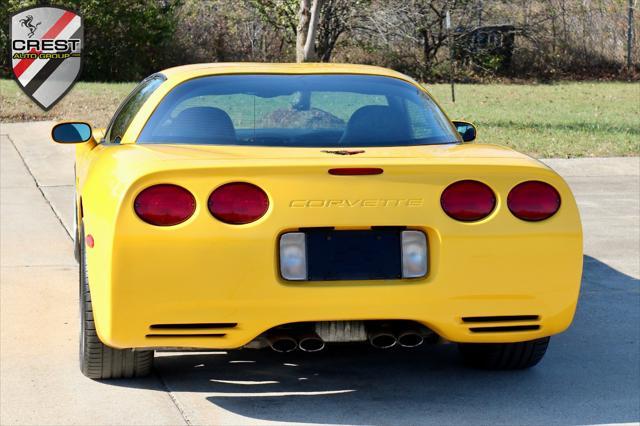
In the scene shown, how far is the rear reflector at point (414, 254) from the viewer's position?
4578 millimetres

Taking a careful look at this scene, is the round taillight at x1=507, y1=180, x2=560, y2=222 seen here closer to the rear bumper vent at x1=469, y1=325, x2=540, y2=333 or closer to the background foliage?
the rear bumper vent at x1=469, y1=325, x2=540, y2=333

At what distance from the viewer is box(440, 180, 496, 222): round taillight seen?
461 centimetres

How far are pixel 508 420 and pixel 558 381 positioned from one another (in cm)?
69

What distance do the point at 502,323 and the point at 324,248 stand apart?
0.80m

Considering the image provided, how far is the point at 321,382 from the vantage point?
207 inches

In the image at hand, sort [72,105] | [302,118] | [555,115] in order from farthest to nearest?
[555,115], [72,105], [302,118]

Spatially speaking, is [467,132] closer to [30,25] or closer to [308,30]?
[308,30]

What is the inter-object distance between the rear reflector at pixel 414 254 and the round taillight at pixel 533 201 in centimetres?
38

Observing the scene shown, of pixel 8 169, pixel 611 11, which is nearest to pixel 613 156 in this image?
pixel 8 169

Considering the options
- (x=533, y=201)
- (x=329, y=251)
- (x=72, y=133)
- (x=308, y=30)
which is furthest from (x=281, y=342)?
(x=308, y=30)

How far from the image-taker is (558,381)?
5.34 metres

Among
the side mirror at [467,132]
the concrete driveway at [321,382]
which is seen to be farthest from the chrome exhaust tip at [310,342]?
the side mirror at [467,132]

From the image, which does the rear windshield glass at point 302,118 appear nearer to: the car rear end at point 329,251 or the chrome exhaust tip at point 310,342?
the car rear end at point 329,251

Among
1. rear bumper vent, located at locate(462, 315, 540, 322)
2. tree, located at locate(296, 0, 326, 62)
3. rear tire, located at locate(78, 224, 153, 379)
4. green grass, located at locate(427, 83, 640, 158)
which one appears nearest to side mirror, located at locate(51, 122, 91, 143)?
rear tire, located at locate(78, 224, 153, 379)
